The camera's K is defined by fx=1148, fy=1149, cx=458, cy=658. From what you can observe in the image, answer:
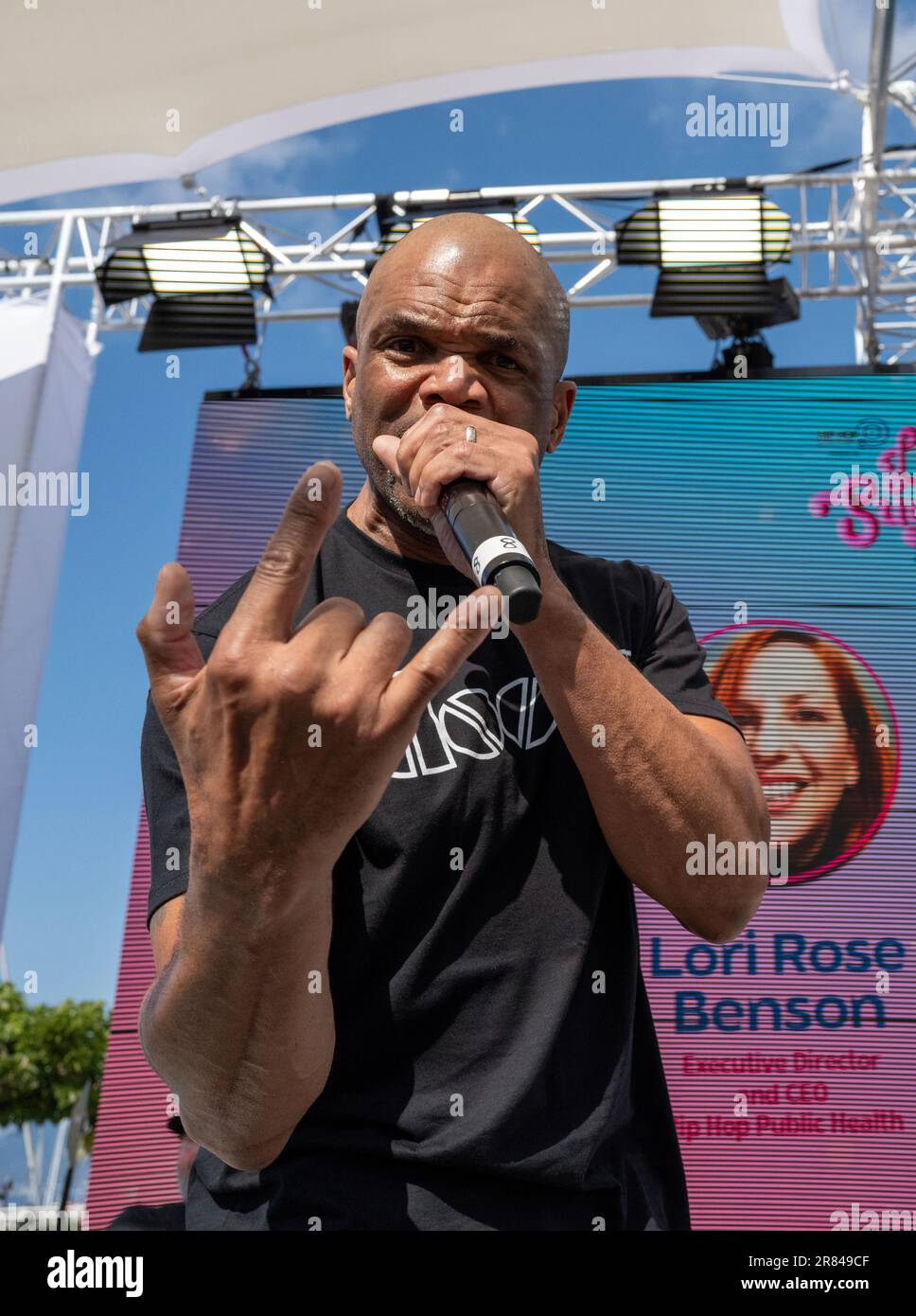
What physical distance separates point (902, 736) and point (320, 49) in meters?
3.50

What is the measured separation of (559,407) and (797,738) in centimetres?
325

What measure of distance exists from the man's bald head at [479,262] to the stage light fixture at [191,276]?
12.9ft

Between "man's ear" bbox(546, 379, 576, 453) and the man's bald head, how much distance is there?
0.14 feet

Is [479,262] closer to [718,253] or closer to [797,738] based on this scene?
[797,738]

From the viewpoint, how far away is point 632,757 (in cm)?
109

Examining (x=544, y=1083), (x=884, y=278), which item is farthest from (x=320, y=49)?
(x=544, y=1083)

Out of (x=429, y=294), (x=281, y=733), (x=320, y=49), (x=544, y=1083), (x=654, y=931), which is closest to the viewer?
(x=281, y=733)

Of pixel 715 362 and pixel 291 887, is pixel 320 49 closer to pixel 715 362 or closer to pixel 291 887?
pixel 715 362

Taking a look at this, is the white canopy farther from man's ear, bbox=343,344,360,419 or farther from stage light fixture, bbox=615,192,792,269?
man's ear, bbox=343,344,360,419

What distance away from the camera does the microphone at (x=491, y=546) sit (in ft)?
2.65

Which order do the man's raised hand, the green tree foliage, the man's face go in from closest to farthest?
the man's raised hand, the man's face, the green tree foliage

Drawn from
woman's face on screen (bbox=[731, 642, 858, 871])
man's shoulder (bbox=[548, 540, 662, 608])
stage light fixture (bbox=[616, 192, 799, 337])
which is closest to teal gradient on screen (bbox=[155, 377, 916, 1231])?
woman's face on screen (bbox=[731, 642, 858, 871])

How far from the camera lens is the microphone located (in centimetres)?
81
